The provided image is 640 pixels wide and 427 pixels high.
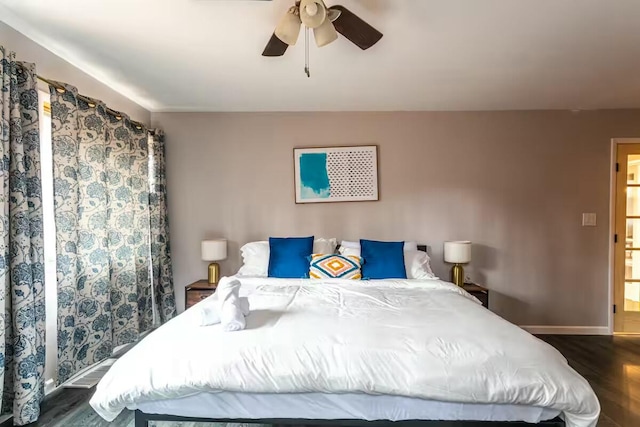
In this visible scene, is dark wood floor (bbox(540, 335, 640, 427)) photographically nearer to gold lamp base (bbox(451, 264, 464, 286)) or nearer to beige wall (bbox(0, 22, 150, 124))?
gold lamp base (bbox(451, 264, 464, 286))

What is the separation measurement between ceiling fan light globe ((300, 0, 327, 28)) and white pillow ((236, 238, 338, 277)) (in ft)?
7.11

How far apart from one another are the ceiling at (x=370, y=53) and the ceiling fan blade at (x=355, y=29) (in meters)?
0.16

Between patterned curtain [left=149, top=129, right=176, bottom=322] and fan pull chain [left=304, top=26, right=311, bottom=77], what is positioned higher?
fan pull chain [left=304, top=26, right=311, bottom=77]

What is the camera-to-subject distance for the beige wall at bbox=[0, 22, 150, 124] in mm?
2107

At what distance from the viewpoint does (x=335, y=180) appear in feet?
12.2

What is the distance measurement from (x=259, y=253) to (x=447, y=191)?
82.8 inches

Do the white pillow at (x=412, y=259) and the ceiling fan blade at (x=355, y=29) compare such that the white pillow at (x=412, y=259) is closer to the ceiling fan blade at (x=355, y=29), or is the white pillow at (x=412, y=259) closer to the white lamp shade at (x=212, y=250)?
the white lamp shade at (x=212, y=250)

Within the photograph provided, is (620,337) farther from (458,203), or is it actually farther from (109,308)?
(109,308)

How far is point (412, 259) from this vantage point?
3.23m

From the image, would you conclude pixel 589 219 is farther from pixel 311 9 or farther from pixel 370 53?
pixel 311 9

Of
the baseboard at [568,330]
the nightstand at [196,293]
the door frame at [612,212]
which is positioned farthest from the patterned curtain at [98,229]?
the door frame at [612,212]

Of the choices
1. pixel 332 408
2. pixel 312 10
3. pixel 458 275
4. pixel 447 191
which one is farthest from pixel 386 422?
pixel 447 191

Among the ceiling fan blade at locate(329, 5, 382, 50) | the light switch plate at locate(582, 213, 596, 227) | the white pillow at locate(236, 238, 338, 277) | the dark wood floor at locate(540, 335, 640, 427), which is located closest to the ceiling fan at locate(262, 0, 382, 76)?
the ceiling fan blade at locate(329, 5, 382, 50)

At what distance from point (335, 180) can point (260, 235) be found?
3.32ft
